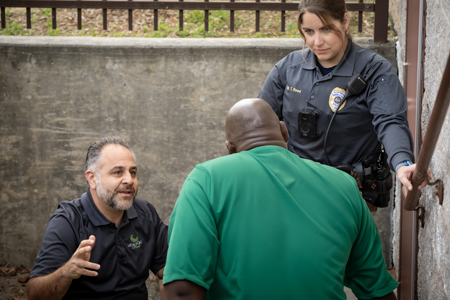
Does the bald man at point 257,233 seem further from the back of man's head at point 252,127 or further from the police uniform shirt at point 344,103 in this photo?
the police uniform shirt at point 344,103

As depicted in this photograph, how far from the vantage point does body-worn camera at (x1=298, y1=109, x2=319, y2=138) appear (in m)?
2.77

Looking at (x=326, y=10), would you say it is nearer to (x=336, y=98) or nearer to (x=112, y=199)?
(x=336, y=98)

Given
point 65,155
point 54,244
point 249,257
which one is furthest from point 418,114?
point 65,155

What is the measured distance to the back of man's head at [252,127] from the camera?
1759 mm

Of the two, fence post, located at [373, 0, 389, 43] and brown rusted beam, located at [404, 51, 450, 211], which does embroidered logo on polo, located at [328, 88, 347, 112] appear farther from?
fence post, located at [373, 0, 389, 43]

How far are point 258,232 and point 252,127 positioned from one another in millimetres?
400

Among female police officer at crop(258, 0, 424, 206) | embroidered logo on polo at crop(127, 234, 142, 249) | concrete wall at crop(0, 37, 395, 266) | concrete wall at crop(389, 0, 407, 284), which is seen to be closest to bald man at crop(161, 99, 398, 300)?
female police officer at crop(258, 0, 424, 206)

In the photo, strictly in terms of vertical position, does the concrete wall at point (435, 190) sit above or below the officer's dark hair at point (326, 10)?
below

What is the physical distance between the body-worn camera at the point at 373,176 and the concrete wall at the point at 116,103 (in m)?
1.68

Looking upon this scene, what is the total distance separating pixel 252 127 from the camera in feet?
5.83

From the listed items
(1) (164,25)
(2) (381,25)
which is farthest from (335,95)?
(1) (164,25)

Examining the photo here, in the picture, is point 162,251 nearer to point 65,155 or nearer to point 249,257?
point 249,257

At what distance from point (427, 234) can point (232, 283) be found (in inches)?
55.7

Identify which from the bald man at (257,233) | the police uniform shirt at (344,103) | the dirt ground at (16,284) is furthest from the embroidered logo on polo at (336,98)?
the dirt ground at (16,284)
